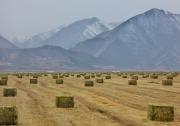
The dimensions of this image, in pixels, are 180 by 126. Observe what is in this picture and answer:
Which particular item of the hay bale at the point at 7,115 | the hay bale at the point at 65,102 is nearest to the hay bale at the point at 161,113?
the hay bale at the point at 7,115

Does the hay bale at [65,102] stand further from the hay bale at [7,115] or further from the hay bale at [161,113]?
the hay bale at [7,115]

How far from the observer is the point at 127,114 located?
24719mm

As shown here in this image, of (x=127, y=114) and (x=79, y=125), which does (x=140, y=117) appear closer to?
(x=127, y=114)

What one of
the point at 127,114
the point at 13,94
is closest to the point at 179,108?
the point at 127,114

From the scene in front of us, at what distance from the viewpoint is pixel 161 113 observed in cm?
2139

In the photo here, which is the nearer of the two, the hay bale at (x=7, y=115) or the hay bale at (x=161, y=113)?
the hay bale at (x=7, y=115)

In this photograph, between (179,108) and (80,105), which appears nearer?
(179,108)

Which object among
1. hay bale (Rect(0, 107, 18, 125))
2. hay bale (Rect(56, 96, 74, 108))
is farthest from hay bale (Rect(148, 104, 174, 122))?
hay bale (Rect(56, 96, 74, 108))

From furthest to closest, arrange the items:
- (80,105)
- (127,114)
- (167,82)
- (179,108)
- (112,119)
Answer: (167,82) < (80,105) < (179,108) < (127,114) < (112,119)

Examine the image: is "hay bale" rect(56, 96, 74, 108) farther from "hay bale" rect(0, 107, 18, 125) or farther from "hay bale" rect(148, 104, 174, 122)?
"hay bale" rect(0, 107, 18, 125)

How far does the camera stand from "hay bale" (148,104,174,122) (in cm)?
2125

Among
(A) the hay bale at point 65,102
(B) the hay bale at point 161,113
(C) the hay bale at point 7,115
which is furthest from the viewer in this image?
(A) the hay bale at point 65,102

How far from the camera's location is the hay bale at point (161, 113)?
2125 centimetres

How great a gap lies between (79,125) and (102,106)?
8.41m
